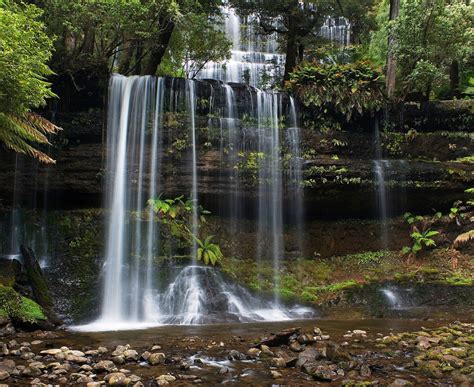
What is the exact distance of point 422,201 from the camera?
15.0 m

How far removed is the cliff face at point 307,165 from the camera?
43.9 ft

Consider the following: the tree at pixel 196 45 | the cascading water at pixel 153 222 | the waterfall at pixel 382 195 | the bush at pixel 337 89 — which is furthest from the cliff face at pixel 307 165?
the tree at pixel 196 45

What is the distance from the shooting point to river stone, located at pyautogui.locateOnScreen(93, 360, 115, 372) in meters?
5.70

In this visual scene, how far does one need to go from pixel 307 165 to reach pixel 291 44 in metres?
6.14

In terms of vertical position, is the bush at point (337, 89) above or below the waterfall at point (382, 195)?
above

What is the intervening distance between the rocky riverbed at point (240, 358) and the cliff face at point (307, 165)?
6.30 metres

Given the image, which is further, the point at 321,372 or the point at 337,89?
the point at 337,89

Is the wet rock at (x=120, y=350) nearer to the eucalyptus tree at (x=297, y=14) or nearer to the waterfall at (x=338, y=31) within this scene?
the eucalyptus tree at (x=297, y=14)

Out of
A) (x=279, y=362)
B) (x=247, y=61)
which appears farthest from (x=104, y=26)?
(x=247, y=61)

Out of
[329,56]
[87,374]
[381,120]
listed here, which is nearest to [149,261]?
[87,374]

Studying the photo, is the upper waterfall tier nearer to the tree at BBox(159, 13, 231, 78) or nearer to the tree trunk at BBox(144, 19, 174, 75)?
the tree at BBox(159, 13, 231, 78)

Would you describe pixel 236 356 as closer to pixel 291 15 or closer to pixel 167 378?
pixel 167 378

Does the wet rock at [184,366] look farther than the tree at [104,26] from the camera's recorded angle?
No

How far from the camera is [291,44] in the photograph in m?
17.7
